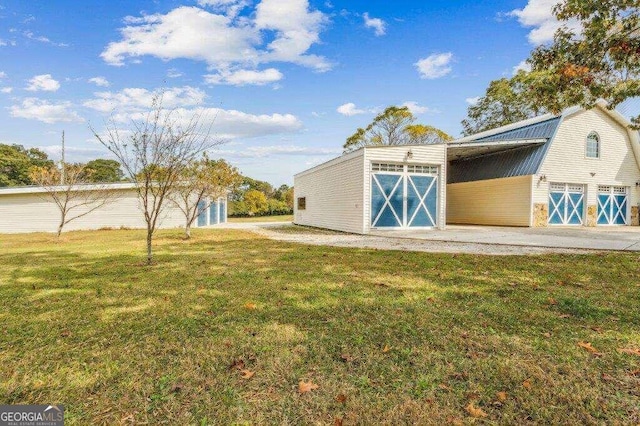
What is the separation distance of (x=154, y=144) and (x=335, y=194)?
10.4 m

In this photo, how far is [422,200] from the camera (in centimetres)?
1441

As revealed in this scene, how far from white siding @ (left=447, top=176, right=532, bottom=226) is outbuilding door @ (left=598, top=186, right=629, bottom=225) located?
5.26 meters

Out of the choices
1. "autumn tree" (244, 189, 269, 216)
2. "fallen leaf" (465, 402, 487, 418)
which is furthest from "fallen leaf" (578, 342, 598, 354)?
"autumn tree" (244, 189, 269, 216)

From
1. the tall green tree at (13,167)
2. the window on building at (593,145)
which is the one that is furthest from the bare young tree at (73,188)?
the window on building at (593,145)

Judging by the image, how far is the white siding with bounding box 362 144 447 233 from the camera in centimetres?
1360

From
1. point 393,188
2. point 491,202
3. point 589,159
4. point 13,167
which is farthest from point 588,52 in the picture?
point 13,167

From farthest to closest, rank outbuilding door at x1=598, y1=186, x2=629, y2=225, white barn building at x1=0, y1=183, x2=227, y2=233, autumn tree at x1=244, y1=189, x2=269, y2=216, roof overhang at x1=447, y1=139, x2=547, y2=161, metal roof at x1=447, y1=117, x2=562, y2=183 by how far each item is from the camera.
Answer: autumn tree at x1=244, y1=189, x2=269, y2=216 < white barn building at x1=0, y1=183, x2=227, y2=233 < outbuilding door at x1=598, y1=186, x2=629, y2=225 < metal roof at x1=447, y1=117, x2=562, y2=183 < roof overhang at x1=447, y1=139, x2=547, y2=161

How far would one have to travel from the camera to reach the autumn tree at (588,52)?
7074mm

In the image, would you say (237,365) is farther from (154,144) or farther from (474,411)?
(154,144)

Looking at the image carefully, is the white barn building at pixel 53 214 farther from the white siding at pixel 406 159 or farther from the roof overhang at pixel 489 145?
the roof overhang at pixel 489 145

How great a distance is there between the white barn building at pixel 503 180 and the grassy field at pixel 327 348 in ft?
29.6

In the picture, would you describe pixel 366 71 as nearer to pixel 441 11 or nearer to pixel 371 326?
pixel 441 11

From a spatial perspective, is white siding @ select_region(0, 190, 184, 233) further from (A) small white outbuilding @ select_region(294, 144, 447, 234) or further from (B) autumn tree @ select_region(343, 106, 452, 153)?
(B) autumn tree @ select_region(343, 106, 452, 153)

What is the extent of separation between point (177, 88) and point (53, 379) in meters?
7.12
